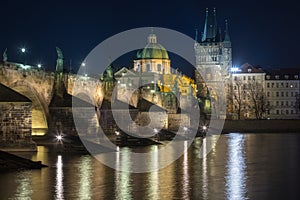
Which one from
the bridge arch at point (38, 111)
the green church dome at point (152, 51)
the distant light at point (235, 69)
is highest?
the green church dome at point (152, 51)

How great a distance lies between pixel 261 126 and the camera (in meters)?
76.2

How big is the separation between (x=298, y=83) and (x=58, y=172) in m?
93.5

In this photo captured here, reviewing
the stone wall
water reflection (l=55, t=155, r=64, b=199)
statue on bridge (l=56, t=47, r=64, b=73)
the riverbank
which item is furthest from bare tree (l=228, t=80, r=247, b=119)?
water reflection (l=55, t=155, r=64, b=199)

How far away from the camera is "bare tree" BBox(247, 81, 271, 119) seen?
93.0m

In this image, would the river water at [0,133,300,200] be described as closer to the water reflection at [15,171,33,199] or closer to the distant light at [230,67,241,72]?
the water reflection at [15,171,33,199]

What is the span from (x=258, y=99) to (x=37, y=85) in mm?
61961

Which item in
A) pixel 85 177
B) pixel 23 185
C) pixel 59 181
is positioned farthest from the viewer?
pixel 85 177

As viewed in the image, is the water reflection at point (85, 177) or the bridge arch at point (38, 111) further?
the bridge arch at point (38, 111)

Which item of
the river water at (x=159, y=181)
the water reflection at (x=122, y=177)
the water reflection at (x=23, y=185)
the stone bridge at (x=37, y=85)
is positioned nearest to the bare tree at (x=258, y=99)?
the stone bridge at (x=37, y=85)

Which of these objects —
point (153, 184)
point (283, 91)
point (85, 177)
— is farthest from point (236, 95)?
point (153, 184)

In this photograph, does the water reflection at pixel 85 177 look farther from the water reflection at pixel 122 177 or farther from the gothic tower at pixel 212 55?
the gothic tower at pixel 212 55

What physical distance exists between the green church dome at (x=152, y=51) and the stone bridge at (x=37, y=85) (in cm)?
6297

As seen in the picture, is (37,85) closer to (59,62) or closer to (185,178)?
(59,62)

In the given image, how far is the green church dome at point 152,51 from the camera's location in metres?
114
